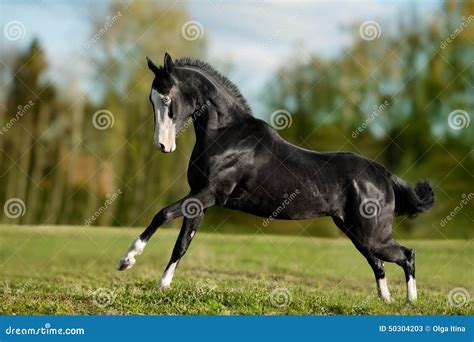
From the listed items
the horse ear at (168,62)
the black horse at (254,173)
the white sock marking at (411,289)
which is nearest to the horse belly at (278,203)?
the black horse at (254,173)

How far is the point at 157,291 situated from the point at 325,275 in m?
3.89

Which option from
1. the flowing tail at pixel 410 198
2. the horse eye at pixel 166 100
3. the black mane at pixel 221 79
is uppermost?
the flowing tail at pixel 410 198

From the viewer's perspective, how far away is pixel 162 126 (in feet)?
22.7

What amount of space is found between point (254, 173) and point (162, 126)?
45.3 inches

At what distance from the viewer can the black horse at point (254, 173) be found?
699 cm

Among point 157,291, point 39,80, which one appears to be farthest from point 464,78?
point 39,80

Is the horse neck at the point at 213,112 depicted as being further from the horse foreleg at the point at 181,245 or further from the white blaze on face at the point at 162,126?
the horse foreleg at the point at 181,245

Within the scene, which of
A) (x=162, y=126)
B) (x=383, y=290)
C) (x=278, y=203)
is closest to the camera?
(x=162, y=126)

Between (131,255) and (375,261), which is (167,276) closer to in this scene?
(131,255)

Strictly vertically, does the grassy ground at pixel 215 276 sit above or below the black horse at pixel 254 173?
below

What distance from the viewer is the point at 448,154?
35.4ft

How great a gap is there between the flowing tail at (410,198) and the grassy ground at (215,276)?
1.05 meters

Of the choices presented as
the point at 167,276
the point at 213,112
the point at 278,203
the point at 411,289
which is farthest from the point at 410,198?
the point at 167,276

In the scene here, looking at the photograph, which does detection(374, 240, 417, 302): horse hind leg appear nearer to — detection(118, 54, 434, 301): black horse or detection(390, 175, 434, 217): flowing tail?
detection(118, 54, 434, 301): black horse
